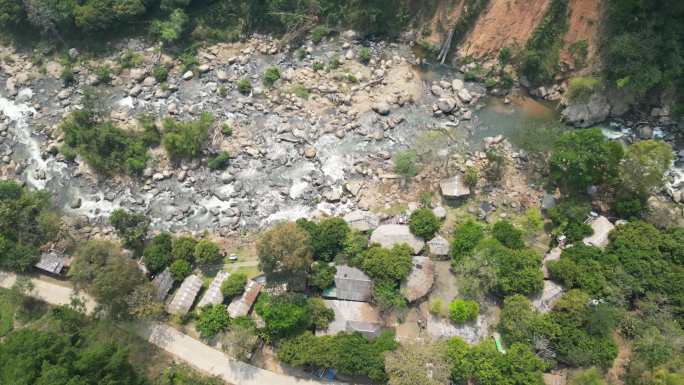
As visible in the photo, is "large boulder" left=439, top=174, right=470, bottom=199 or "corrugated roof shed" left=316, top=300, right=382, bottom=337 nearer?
"corrugated roof shed" left=316, top=300, right=382, bottom=337

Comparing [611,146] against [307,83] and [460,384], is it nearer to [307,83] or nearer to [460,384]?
[460,384]

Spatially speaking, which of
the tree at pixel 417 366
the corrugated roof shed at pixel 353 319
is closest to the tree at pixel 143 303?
the corrugated roof shed at pixel 353 319

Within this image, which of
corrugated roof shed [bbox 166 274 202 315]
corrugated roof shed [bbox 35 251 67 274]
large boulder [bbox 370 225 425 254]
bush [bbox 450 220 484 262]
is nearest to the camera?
corrugated roof shed [bbox 166 274 202 315]

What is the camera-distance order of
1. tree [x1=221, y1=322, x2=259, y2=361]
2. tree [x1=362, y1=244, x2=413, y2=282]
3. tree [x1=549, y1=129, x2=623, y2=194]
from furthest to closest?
tree [x1=549, y1=129, x2=623, y2=194]
tree [x1=362, y1=244, x2=413, y2=282]
tree [x1=221, y1=322, x2=259, y2=361]

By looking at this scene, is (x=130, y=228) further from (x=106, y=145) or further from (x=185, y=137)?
(x=106, y=145)

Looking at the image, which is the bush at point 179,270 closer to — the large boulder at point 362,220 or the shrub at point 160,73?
the large boulder at point 362,220

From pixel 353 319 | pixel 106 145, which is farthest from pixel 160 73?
pixel 353 319

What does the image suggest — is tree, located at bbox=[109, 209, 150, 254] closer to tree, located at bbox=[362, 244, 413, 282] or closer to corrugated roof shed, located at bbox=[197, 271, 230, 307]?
corrugated roof shed, located at bbox=[197, 271, 230, 307]

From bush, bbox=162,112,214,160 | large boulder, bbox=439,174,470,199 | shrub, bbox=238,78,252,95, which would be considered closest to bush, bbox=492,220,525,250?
large boulder, bbox=439,174,470,199
